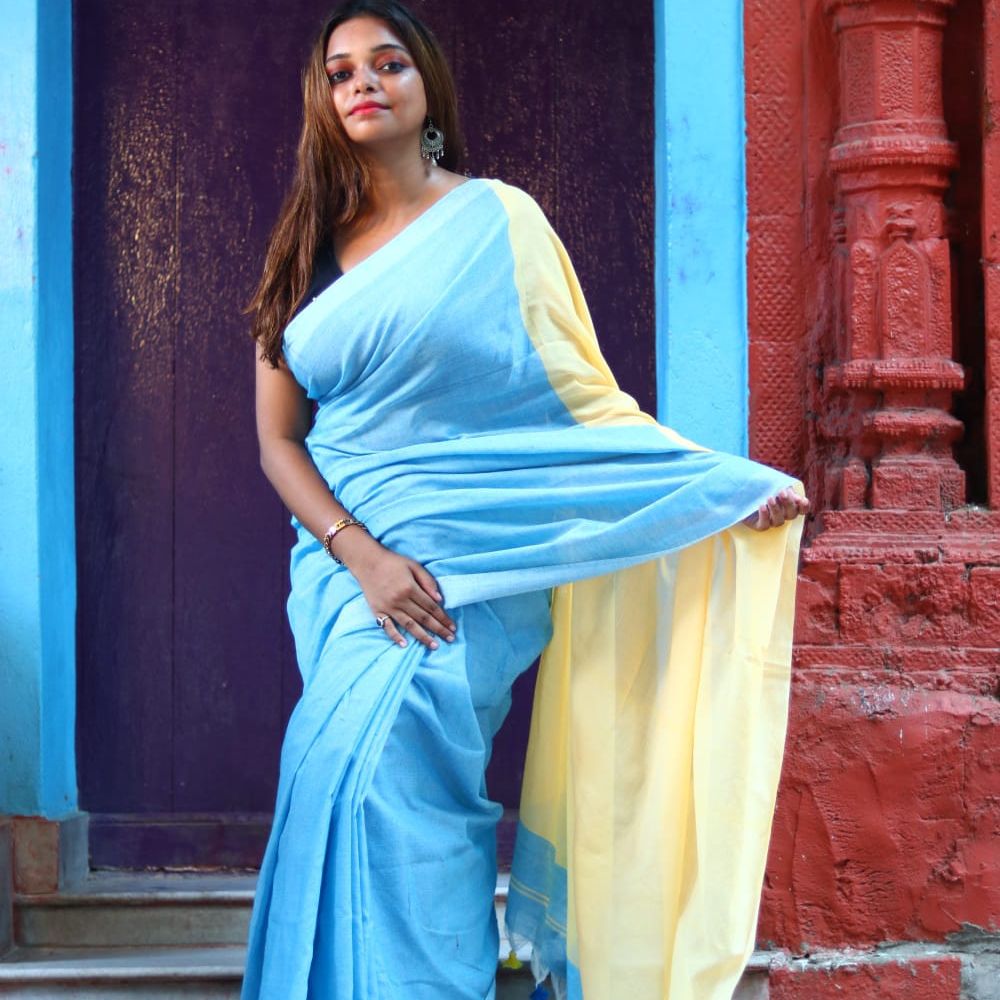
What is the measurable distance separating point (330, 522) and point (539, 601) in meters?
0.40

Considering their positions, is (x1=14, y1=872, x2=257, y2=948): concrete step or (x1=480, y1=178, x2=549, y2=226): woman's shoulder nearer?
(x1=480, y1=178, x2=549, y2=226): woman's shoulder

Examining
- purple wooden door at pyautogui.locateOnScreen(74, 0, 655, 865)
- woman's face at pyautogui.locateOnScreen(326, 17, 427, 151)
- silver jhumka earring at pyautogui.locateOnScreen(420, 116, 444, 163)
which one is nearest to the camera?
woman's face at pyautogui.locateOnScreen(326, 17, 427, 151)

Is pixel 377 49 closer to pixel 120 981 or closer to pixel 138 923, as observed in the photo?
pixel 120 981

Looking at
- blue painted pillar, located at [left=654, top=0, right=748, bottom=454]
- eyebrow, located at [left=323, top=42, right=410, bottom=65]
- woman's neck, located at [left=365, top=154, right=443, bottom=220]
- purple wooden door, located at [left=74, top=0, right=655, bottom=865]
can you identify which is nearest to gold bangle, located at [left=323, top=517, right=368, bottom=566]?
woman's neck, located at [left=365, top=154, right=443, bottom=220]

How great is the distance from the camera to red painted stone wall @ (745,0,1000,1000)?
301cm

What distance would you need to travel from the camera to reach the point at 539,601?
2580 mm

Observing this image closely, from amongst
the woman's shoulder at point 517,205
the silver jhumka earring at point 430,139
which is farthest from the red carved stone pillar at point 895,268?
the silver jhumka earring at point 430,139

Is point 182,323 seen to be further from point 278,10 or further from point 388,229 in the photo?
point 388,229

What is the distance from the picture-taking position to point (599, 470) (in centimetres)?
247

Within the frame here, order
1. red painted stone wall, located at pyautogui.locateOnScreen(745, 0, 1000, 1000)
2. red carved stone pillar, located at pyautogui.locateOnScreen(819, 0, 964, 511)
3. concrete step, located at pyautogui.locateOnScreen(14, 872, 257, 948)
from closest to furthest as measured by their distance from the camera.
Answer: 1. red painted stone wall, located at pyautogui.locateOnScreen(745, 0, 1000, 1000)
2. red carved stone pillar, located at pyautogui.locateOnScreen(819, 0, 964, 511)
3. concrete step, located at pyautogui.locateOnScreen(14, 872, 257, 948)

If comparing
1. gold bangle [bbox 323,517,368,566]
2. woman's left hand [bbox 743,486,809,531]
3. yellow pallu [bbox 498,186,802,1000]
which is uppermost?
woman's left hand [bbox 743,486,809,531]

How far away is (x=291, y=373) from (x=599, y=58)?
4.97 feet

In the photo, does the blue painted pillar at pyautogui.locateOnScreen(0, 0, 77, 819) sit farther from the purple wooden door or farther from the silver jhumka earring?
the silver jhumka earring

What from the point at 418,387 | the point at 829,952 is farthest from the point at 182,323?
the point at 829,952
